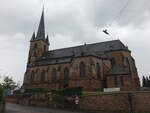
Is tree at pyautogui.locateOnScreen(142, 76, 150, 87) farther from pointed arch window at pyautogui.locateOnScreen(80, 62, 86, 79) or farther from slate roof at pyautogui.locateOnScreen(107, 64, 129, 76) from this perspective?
pointed arch window at pyautogui.locateOnScreen(80, 62, 86, 79)

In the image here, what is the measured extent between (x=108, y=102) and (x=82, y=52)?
583 inches

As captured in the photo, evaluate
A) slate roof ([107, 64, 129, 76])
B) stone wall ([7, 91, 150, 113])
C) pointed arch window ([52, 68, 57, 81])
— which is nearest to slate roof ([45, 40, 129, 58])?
slate roof ([107, 64, 129, 76])

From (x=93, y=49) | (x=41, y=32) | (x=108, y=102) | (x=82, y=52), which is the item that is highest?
(x=41, y=32)

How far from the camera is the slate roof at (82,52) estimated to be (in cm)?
3647

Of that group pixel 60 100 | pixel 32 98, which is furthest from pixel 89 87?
pixel 32 98

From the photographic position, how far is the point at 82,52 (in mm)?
34125

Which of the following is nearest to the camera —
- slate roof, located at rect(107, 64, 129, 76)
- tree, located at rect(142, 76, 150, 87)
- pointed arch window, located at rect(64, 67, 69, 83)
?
slate roof, located at rect(107, 64, 129, 76)

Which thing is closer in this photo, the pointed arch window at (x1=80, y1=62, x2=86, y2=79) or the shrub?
the shrub

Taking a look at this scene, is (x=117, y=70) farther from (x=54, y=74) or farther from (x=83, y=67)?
(x=54, y=74)

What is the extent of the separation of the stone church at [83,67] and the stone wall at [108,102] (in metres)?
7.83

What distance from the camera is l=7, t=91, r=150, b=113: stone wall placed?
1995cm

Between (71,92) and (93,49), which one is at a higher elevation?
(93,49)

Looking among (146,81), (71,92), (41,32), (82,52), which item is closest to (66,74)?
(82,52)

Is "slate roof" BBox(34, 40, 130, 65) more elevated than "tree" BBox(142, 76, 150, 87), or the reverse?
"slate roof" BBox(34, 40, 130, 65)
